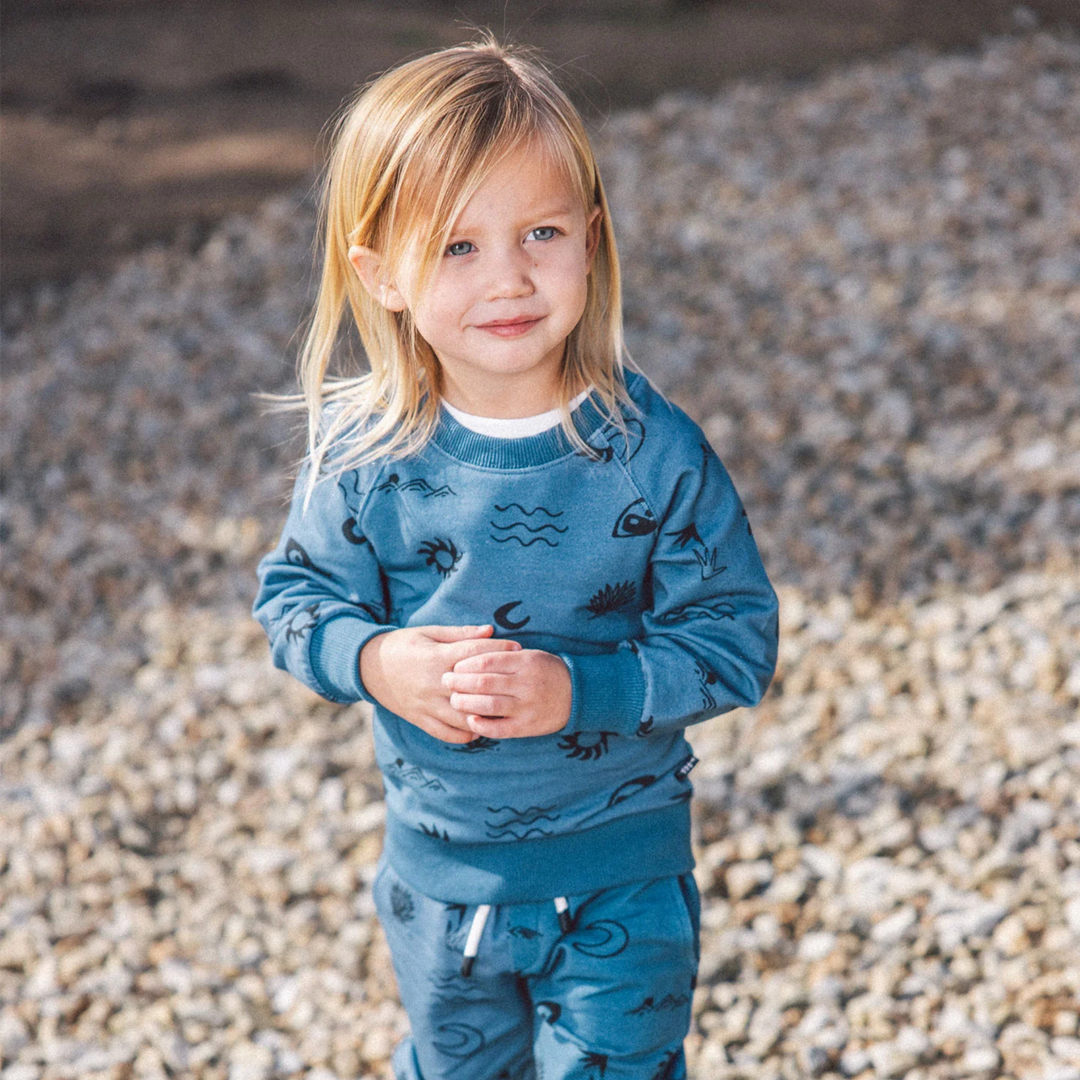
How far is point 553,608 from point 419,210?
46 cm

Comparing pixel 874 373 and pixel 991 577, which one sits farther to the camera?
pixel 874 373

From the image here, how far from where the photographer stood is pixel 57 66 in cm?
564

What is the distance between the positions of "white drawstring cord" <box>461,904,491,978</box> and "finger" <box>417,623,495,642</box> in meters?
0.38

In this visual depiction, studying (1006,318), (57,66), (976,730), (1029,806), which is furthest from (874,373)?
(57,66)

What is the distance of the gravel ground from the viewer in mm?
2461

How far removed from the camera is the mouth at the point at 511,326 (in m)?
1.44

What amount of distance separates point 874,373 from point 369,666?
292cm

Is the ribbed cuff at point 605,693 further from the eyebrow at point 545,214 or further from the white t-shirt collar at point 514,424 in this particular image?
the eyebrow at point 545,214

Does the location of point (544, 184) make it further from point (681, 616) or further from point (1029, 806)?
point (1029, 806)

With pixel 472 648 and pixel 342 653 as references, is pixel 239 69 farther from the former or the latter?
pixel 472 648

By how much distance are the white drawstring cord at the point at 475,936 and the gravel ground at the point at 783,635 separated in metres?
0.84

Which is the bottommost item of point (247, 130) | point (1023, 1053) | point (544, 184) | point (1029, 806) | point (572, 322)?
point (1023, 1053)

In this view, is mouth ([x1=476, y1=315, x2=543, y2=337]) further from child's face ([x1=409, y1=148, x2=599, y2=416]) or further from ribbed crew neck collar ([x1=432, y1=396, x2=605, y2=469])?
ribbed crew neck collar ([x1=432, y1=396, x2=605, y2=469])

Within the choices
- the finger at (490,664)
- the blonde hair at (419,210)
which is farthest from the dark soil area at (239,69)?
the finger at (490,664)
